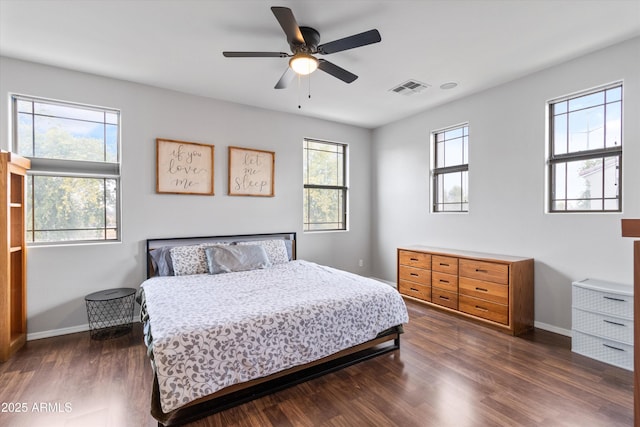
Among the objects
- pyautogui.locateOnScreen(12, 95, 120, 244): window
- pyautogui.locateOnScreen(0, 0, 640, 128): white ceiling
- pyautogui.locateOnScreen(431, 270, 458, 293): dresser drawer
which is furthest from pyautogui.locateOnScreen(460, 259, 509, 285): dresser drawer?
pyautogui.locateOnScreen(12, 95, 120, 244): window

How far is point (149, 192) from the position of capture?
3609 mm

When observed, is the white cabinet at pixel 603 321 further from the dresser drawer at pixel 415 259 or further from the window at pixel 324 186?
the window at pixel 324 186

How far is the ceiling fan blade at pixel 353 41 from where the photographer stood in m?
2.05

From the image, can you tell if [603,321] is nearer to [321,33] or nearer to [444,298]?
Answer: [444,298]

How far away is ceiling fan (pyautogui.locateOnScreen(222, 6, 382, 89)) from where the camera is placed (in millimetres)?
2025

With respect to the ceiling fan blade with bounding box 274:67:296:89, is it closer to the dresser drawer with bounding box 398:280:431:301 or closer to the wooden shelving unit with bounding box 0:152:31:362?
the wooden shelving unit with bounding box 0:152:31:362

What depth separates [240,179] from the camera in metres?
4.18

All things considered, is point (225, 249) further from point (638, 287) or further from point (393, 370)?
point (638, 287)

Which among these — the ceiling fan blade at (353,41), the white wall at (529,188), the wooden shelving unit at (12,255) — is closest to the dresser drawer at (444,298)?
the white wall at (529,188)

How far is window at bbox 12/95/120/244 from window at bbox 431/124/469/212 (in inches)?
165

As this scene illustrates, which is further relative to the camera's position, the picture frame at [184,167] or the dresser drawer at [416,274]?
the dresser drawer at [416,274]

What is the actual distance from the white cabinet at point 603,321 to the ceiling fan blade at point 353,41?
2.78 metres

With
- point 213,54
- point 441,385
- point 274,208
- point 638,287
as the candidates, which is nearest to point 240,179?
point 274,208

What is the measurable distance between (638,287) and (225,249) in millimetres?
3411
